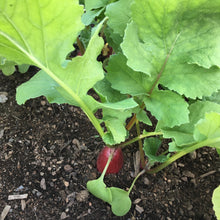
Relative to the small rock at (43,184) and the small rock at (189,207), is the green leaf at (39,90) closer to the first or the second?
the small rock at (43,184)

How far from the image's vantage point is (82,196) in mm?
914

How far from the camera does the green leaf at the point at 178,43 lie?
638 millimetres

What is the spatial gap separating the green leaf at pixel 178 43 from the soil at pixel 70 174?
41 centimetres

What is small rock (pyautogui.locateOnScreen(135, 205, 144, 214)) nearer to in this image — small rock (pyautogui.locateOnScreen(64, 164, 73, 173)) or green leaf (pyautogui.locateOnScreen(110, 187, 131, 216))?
green leaf (pyautogui.locateOnScreen(110, 187, 131, 216))

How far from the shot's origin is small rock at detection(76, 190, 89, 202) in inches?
35.8

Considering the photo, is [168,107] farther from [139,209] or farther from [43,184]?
[43,184]

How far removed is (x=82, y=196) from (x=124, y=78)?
42cm

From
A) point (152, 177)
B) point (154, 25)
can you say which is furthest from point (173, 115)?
point (152, 177)

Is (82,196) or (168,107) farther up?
(168,107)

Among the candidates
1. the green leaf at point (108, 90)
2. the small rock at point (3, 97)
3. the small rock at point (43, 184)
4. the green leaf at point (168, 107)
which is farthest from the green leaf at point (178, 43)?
the small rock at point (3, 97)

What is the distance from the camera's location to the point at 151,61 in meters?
0.72

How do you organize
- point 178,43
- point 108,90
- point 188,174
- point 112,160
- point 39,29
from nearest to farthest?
point 39,29
point 178,43
point 108,90
point 112,160
point 188,174

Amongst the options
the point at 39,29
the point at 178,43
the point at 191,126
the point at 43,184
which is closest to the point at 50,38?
the point at 39,29

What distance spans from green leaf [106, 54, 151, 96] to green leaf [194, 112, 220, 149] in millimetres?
192
